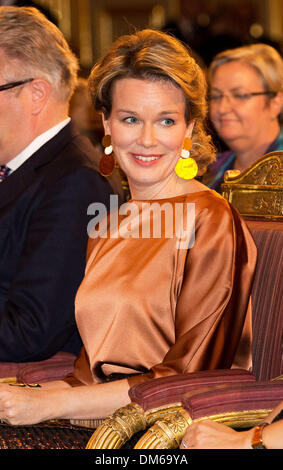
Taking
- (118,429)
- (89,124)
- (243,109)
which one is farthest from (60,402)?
(89,124)

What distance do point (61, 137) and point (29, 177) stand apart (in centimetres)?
19

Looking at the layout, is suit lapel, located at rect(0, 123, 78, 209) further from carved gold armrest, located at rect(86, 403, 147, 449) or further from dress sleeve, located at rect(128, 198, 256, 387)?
carved gold armrest, located at rect(86, 403, 147, 449)

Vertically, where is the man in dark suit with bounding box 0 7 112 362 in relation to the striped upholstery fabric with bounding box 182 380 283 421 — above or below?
above

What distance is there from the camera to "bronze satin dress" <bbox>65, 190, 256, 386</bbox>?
2.07 m

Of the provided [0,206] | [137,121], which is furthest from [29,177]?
[137,121]

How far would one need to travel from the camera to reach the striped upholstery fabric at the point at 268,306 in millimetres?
2246

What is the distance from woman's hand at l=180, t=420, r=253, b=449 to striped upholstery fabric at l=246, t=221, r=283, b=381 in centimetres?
50

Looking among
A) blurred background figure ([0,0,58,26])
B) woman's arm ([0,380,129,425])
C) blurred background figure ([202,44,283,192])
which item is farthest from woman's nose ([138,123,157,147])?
blurred background figure ([0,0,58,26])

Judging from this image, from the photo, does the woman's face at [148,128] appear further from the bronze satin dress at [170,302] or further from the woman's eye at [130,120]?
the bronze satin dress at [170,302]

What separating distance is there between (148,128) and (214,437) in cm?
96

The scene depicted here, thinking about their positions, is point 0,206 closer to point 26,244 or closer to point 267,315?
point 26,244

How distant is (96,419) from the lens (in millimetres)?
2076

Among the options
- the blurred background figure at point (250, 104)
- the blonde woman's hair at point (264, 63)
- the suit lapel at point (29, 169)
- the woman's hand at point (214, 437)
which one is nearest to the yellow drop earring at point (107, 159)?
the suit lapel at point (29, 169)

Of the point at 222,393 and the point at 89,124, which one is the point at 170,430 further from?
the point at 89,124
